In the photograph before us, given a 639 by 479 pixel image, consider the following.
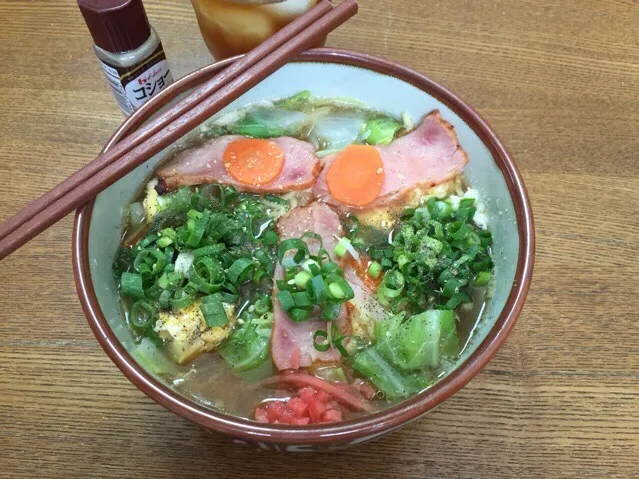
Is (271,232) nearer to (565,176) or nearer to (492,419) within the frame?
A: (492,419)

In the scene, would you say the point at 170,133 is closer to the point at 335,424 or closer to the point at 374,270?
the point at 374,270

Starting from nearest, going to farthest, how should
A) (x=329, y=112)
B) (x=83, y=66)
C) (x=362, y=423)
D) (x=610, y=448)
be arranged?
(x=362, y=423), (x=610, y=448), (x=329, y=112), (x=83, y=66)

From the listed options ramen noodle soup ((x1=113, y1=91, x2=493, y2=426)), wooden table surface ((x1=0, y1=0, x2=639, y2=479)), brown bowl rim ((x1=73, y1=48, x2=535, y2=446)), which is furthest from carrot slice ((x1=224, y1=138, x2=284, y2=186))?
wooden table surface ((x1=0, y1=0, x2=639, y2=479))

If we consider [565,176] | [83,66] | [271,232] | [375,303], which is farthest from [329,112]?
[83,66]

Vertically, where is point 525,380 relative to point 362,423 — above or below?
below

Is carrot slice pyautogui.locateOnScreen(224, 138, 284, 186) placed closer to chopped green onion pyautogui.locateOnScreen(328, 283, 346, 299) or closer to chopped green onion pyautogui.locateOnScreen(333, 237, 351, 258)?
chopped green onion pyautogui.locateOnScreen(333, 237, 351, 258)

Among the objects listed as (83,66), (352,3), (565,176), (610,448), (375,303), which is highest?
(352,3)

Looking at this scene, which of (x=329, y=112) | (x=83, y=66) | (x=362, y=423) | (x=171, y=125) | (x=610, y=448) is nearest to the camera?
(x=362, y=423)
